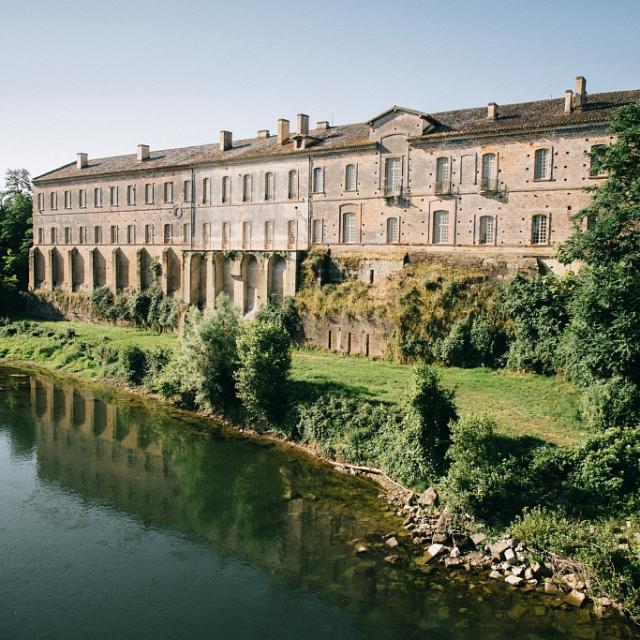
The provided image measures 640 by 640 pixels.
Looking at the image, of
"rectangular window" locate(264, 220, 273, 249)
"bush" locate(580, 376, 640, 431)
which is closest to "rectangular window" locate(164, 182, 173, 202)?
"rectangular window" locate(264, 220, 273, 249)

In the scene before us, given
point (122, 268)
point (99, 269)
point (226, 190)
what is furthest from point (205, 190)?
point (99, 269)

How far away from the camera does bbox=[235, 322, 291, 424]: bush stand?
22844mm

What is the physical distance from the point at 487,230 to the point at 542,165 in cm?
379

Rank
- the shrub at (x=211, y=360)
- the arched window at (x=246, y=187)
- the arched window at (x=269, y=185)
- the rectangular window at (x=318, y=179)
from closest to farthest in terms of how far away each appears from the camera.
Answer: the shrub at (x=211, y=360), the rectangular window at (x=318, y=179), the arched window at (x=269, y=185), the arched window at (x=246, y=187)

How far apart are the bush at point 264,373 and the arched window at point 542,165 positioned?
45.9 ft

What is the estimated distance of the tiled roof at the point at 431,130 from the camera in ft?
88.2

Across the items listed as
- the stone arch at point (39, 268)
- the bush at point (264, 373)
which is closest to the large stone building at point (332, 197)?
the stone arch at point (39, 268)

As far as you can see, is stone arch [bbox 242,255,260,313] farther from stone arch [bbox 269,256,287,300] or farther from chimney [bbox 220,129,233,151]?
chimney [bbox 220,129,233,151]

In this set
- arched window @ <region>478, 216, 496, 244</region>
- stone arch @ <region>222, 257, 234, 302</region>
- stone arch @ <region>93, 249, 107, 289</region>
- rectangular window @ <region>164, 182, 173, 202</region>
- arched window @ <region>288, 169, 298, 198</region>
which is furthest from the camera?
stone arch @ <region>93, 249, 107, 289</region>

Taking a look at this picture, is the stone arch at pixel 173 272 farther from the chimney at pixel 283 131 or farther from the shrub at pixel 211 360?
the shrub at pixel 211 360

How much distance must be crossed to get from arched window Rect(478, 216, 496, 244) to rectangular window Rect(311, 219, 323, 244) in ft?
30.5

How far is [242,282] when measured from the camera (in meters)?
36.3

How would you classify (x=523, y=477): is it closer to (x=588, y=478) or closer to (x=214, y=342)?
(x=588, y=478)

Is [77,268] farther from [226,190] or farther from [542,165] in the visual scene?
[542,165]
